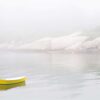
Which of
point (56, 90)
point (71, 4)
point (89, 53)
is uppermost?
point (71, 4)

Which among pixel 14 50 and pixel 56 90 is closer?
pixel 56 90

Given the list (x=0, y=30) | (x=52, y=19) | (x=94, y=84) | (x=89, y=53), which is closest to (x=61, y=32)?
(x=52, y=19)

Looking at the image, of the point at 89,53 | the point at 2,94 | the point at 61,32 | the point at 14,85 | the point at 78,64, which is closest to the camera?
the point at 2,94

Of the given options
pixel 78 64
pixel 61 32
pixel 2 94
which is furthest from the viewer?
pixel 61 32

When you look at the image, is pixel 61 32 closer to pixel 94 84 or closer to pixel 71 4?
pixel 71 4

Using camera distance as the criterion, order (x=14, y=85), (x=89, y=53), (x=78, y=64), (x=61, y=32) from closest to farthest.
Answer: (x=14, y=85)
(x=78, y=64)
(x=89, y=53)
(x=61, y=32)

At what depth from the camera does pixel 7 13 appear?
147 feet

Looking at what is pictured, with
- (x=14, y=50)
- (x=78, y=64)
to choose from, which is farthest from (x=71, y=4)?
(x=78, y=64)

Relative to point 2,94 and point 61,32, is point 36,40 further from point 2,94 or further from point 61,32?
point 2,94

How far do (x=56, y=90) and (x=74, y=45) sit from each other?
25090mm

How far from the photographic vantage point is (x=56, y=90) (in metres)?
17.0

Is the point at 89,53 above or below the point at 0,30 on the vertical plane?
below

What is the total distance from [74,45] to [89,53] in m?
2.18

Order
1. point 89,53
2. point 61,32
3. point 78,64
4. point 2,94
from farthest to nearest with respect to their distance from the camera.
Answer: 1. point 61,32
2. point 89,53
3. point 78,64
4. point 2,94
